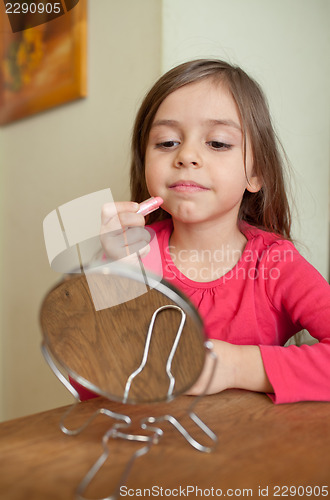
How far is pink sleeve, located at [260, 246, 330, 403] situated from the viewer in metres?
0.62

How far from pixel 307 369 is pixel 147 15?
86 centimetres

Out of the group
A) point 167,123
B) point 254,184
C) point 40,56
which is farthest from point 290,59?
point 40,56

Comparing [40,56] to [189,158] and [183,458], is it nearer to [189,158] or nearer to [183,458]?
[189,158]

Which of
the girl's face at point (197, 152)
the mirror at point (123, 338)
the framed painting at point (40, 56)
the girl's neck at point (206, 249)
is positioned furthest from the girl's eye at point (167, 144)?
the framed painting at point (40, 56)

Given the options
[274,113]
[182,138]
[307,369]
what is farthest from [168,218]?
[307,369]

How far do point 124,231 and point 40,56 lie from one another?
3.15 feet

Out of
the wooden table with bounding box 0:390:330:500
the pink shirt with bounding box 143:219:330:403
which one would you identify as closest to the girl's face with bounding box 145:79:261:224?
the pink shirt with bounding box 143:219:330:403

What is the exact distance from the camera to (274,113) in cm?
121

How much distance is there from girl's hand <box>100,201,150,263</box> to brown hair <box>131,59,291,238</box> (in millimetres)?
314

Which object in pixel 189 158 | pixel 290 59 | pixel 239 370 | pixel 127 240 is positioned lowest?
pixel 239 370

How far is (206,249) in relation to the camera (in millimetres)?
943

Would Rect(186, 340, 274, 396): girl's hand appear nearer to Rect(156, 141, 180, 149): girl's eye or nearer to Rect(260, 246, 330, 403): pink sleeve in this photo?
Rect(260, 246, 330, 403): pink sleeve

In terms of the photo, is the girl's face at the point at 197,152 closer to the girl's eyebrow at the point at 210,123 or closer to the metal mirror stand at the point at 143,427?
the girl's eyebrow at the point at 210,123

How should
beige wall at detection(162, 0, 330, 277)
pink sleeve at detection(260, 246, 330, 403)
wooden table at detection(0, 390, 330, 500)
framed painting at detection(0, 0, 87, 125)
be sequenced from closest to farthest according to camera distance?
wooden table at detection(0, 390, 330, 500) → pink sleeve at detection(260, 246, 330, 403) → beige wall at detection(162, 0, 330, 277) → framed painting at detection(0, 0, 87, 125)
